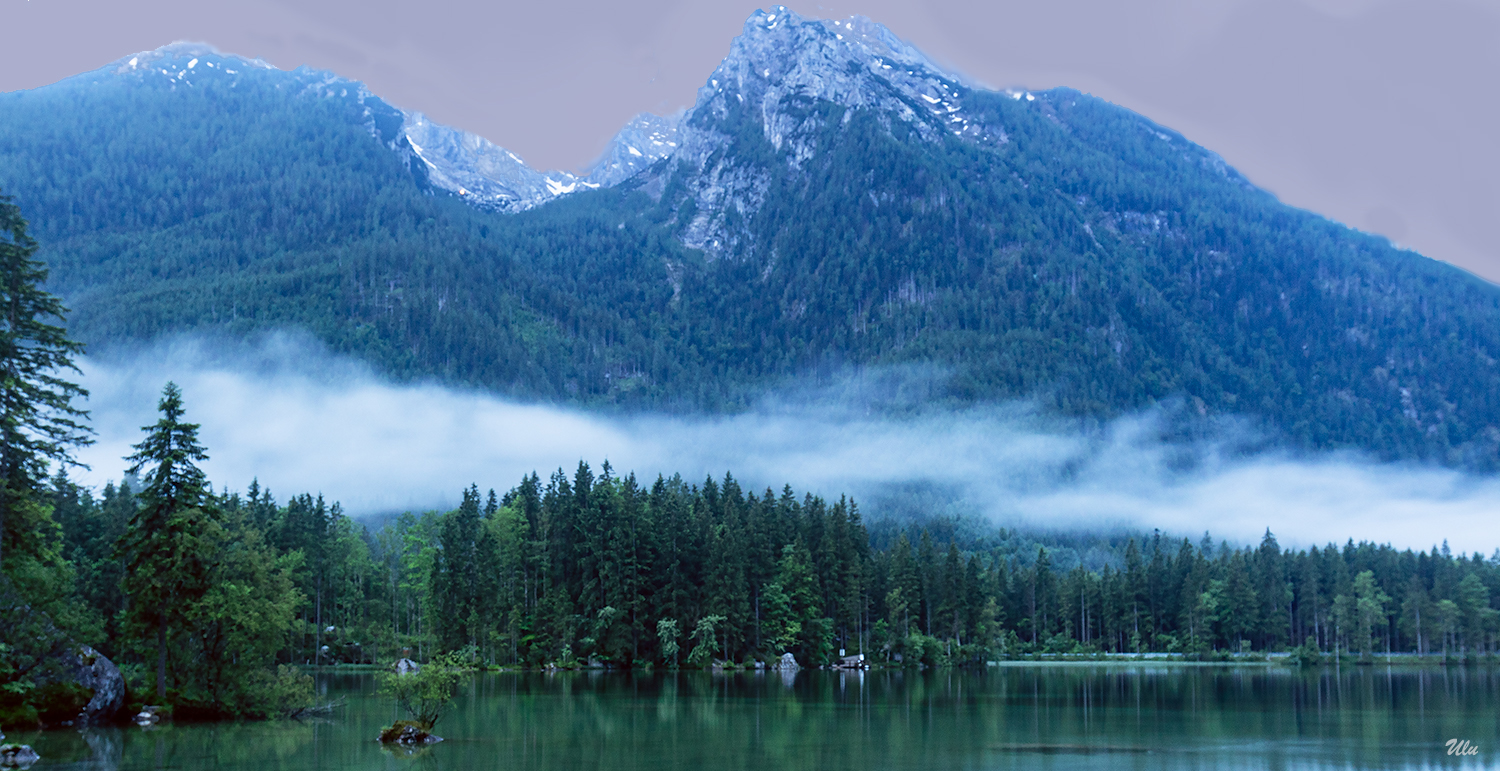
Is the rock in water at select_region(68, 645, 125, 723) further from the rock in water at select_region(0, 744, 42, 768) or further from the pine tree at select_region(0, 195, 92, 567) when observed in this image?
the rock in water at select_region(0, 744, 42, 768)

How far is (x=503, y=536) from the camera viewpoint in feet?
435

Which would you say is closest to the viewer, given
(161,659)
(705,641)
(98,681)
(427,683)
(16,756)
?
(16,756)

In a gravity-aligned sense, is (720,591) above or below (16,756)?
above

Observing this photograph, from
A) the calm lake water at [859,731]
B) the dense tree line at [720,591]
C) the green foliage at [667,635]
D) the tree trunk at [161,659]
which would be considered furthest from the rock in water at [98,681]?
the green foliage at [667,635]

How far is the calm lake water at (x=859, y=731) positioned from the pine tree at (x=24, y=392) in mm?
9886

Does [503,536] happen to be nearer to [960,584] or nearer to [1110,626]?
[960,584]

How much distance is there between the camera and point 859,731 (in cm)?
5375

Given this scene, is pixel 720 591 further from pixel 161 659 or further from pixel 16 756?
pixel 16 756

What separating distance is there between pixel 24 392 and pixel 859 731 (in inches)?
1570

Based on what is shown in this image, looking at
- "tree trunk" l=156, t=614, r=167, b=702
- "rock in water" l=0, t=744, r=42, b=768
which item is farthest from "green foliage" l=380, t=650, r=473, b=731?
"tree trunk" l=156, t=614, r=167, b=702

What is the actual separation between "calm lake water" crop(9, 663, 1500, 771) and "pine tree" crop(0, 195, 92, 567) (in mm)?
9886

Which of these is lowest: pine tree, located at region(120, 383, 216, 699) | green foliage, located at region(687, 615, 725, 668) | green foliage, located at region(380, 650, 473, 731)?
green foliage, located at region(687, 615, 725, 668)

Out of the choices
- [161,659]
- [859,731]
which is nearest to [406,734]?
[161,659]

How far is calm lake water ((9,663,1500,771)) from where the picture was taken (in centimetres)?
4284
